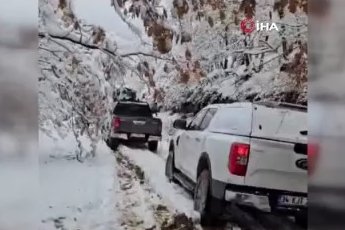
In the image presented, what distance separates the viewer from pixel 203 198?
238 centimetres

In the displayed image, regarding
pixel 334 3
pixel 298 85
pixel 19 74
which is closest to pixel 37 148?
pixel 19 74

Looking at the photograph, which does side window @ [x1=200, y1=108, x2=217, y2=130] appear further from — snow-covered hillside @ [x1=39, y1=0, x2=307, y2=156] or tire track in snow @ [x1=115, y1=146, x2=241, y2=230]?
tire track in snow @ [x1=115, y1=146, x2=241, y2=230]

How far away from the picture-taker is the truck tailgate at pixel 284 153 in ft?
7.62

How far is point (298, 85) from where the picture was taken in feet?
7.67

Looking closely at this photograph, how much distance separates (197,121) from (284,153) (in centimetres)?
46

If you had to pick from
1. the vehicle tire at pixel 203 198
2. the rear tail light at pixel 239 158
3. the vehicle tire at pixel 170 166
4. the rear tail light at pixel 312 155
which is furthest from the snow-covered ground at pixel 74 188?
the rear tail light at pixel 312 155

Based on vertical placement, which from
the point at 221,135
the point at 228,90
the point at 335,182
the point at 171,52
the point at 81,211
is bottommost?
the point at 81,211

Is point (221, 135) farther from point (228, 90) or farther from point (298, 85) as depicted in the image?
point (298, 85)

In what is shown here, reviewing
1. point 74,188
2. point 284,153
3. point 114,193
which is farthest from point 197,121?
point 74,188

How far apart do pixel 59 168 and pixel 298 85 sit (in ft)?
4.20

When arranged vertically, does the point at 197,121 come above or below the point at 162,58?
below

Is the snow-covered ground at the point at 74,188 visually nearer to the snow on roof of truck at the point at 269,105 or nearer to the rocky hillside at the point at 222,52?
the rocky hillside at the point at 222,52

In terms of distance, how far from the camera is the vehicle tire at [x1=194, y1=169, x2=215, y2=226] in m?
2.37

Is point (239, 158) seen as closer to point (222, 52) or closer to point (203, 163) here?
point (203, 163)
